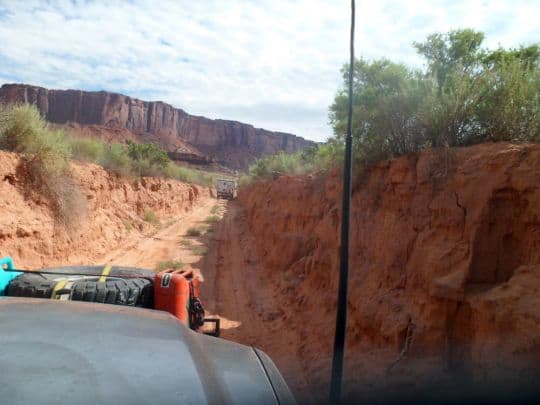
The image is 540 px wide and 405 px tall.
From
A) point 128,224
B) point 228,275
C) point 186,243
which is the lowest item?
point 228,275

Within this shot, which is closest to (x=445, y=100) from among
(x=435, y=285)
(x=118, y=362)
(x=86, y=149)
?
(x=435, y=285)

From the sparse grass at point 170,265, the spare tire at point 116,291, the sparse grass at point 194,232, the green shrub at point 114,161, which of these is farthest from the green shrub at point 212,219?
the spare tire at point 116,291

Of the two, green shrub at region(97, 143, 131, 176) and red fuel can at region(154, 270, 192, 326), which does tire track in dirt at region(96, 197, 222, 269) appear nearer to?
green shrub at region(97, 143, 131, 176)

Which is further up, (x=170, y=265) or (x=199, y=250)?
(x=199, y=250)

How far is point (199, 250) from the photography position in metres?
16.3

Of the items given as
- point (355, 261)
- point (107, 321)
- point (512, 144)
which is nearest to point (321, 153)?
point (355, 261)

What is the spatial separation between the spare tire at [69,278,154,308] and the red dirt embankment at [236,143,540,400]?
254 centimetres

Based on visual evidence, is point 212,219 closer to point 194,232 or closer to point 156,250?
Answer: point 194,232

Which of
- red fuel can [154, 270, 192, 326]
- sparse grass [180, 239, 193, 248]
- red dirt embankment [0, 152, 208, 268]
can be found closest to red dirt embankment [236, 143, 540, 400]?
red fuel can [154, 270, 192, 326]

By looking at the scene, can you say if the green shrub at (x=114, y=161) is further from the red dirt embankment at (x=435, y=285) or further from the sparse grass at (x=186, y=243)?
the red dirt embankment at (x=435, y=285)

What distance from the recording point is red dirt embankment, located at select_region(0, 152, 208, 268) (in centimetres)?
1037

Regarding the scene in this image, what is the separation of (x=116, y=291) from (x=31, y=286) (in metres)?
0.78

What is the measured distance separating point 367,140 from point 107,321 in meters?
7.47

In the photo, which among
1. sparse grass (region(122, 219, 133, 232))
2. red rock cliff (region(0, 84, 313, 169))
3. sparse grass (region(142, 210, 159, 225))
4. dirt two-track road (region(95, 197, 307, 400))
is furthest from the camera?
red rock cliff (region(0, 84, 313, 169))
